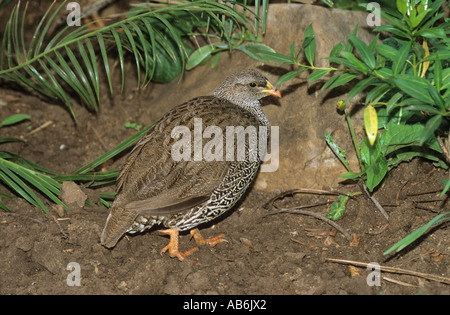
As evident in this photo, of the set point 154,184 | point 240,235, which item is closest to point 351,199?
point 240,235

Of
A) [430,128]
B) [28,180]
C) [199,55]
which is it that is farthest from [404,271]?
[28,180]

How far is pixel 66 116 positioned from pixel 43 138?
1.25 ft

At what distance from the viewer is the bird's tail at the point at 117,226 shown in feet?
13.5

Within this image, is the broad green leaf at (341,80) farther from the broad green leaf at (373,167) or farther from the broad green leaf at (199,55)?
the broad green leaf at (199,55)

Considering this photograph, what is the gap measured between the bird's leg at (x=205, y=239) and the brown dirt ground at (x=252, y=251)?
0.06m

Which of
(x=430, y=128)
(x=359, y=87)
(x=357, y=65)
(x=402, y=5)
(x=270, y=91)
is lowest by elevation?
(x=270, y=91)

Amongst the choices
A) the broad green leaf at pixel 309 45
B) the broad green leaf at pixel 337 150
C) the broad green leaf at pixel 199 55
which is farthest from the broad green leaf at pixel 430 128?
the broad green leaf at pixel 199 55

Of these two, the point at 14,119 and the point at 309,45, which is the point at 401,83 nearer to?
the point at 309,45

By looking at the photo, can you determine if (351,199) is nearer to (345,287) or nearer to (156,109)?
(345,287)

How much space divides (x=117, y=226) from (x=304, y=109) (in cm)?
204

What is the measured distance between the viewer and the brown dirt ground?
388 centimetres

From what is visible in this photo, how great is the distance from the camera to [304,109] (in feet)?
16.5

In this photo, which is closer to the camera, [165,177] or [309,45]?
[165,177]

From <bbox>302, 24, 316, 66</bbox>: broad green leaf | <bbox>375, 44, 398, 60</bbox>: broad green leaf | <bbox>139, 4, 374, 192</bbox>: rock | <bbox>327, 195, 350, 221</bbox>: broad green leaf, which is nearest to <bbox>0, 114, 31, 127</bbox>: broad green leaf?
<bbox>139, 4, 374, 192</bbox>: rock
